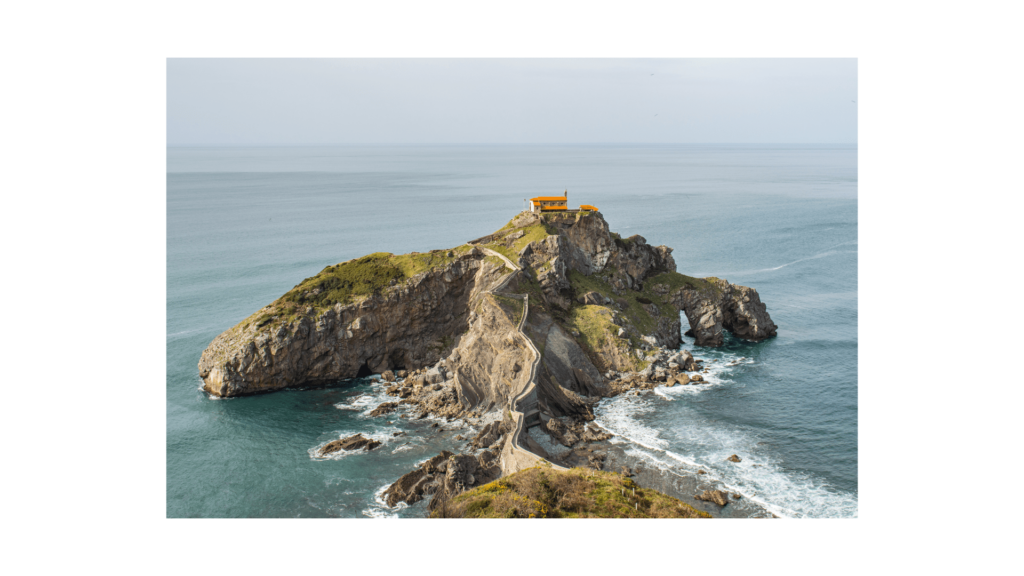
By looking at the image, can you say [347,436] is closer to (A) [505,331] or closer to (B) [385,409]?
(B) [385,409]

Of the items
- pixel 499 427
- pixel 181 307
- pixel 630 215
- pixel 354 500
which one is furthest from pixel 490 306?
pixel 630 215

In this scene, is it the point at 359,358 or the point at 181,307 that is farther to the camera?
the point at 181,307

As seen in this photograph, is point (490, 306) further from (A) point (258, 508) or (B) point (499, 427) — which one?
(A) point (258, 508)

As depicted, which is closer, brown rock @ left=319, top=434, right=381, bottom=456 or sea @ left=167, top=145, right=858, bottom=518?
sea @ left=167, top=145, right=858, bottom=518

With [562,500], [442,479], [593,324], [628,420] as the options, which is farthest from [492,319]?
[562,500]

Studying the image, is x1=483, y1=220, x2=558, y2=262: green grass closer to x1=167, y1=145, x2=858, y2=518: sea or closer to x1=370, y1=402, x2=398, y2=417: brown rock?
x1=167, y1=145, x2=858, y2=518: sea

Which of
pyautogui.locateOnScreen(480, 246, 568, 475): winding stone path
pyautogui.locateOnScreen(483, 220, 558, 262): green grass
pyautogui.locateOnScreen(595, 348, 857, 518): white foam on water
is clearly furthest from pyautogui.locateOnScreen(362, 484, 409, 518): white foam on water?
pyautogui.locateOnScreen(483, 220, 558, 262): green grass
